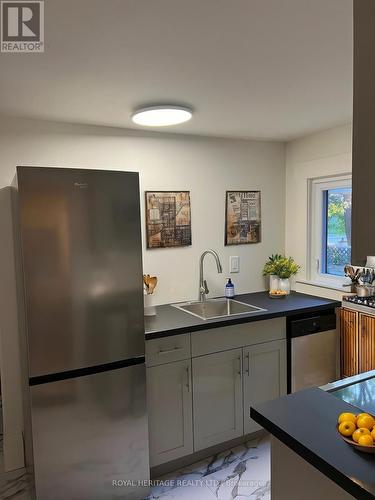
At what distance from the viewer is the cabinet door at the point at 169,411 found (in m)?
2.22

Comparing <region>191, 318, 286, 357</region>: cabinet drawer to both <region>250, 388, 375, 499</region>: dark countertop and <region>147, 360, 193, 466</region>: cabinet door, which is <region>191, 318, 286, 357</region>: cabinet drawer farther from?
<region>250, 388, 375, 499</region>: dark countertop

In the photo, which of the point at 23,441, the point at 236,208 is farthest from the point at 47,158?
the point at 23,441

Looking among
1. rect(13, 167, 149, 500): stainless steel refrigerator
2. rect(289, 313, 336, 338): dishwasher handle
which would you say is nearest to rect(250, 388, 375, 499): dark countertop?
rect(13, 167, 149, 500): stainless steel refrigerator

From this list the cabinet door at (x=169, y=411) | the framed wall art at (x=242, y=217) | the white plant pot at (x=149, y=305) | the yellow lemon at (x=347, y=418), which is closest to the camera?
the yellow lemon at (x=347, y=418)

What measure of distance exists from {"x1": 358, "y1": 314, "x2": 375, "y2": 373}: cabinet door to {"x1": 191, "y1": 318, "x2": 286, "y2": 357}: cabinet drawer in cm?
57

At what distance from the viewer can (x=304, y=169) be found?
316cm

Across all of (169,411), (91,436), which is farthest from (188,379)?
(91,436)

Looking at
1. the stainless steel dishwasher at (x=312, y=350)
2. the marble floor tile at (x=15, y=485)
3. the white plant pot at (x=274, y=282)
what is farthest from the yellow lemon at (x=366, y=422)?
the white plant pot at (x=274, y=282)

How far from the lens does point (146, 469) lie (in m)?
2.12

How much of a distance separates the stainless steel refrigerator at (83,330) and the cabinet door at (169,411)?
0.15m

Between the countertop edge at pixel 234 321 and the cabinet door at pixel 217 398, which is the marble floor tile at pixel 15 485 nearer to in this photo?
the cabinet door at pixel 217 398

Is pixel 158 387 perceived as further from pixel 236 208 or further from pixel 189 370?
pixel 236 208

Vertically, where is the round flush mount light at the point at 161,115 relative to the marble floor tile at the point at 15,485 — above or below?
above

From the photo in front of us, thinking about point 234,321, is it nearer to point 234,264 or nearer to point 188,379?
point 188,379
